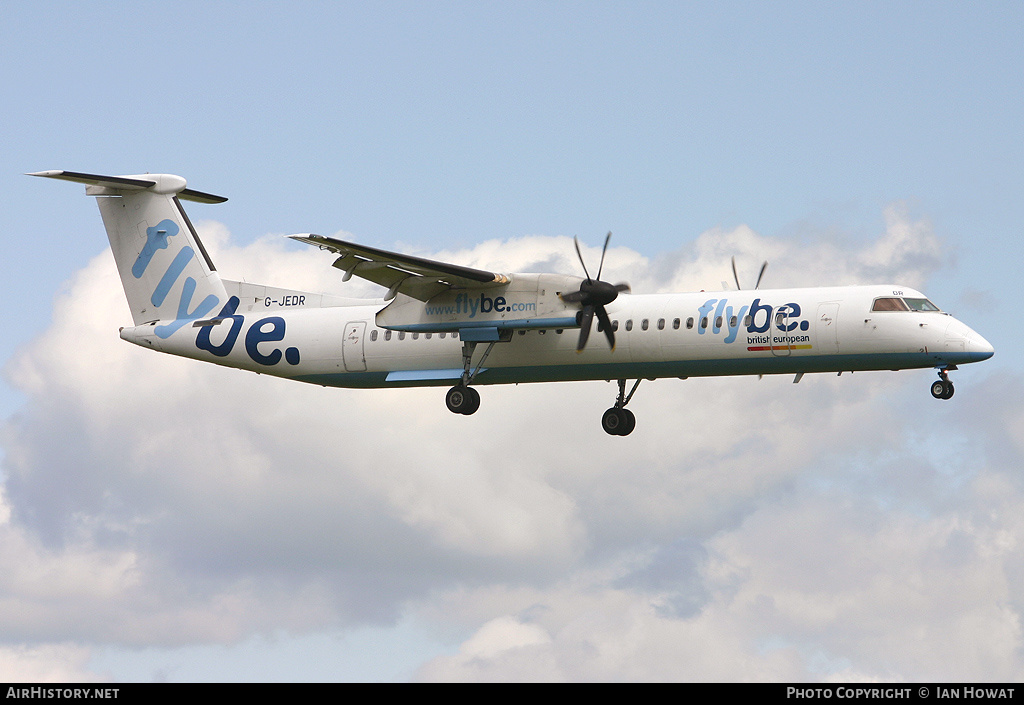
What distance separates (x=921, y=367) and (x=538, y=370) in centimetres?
834

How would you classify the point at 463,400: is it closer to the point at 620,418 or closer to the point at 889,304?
the point at 620,418

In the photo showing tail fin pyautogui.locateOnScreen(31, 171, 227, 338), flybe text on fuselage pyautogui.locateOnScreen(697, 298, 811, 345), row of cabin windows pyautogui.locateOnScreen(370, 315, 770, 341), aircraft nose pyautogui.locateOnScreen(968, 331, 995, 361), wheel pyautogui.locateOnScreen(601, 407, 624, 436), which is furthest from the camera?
tail fin pyautogui.locateOnScreen(31, 171, 227, 338)

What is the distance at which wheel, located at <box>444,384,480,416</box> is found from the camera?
28766mm

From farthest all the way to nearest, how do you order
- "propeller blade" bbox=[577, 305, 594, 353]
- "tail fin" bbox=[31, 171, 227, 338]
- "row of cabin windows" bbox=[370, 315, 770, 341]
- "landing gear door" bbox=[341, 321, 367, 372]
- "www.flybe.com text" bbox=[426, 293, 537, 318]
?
"tail fin" bbox=[31, 171, 227, 338], "landing gear door" bbox=[341, 321, 367, 372], "www.flybe.com text" bbox=[426, 293, 537, 318], "propeller blade" bbox=[577, 305, 594, 353], "row of cabin windows" bbox=[370, 315, 770, 341]

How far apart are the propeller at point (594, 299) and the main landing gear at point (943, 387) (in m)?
6.74

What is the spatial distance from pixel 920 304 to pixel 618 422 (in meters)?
7.72

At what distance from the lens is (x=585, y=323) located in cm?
2698

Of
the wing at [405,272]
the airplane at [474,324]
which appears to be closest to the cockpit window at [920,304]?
the airplane at [474,324]

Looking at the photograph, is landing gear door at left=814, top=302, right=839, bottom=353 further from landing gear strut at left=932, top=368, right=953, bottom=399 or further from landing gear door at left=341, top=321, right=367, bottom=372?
landing gear door at left=341, top=321, right=367, bottom=372

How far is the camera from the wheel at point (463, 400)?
28766 mm

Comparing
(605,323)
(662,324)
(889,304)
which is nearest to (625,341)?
(605,323)

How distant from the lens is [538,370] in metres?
28.6

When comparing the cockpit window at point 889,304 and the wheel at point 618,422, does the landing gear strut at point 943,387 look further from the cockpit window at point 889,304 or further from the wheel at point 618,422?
the wheel at point 618,422

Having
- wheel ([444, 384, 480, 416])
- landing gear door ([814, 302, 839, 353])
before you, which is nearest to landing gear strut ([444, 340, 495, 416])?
wheel ([444, 384, 480, 416])
